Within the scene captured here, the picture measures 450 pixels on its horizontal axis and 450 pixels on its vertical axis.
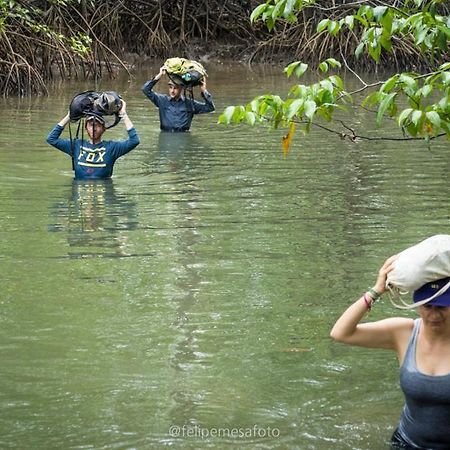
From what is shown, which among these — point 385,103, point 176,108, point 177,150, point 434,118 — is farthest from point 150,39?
point 434,118

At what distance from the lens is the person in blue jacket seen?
9.94 meters

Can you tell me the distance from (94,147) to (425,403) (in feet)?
21.7

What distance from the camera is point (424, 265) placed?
12.1ft

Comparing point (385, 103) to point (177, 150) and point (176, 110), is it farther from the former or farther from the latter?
point (176, 110)

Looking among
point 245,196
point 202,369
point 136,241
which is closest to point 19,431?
point 202,369

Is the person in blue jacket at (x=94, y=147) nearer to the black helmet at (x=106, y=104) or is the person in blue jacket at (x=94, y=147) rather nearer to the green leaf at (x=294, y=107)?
the black helmet at (x=106, y=104)

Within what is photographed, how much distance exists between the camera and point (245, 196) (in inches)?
375

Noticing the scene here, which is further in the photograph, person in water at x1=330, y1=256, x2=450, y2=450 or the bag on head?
the bag on head

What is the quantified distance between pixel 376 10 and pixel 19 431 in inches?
88.2

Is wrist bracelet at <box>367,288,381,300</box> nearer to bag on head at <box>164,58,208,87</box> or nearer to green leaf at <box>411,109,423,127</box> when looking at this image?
green leaf at <box>411,109,423,127</box>

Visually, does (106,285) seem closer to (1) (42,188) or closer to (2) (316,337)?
(2) (316,337)

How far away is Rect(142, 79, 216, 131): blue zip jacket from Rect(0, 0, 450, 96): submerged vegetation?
175 inches

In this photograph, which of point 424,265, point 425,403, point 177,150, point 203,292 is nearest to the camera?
point 424,265

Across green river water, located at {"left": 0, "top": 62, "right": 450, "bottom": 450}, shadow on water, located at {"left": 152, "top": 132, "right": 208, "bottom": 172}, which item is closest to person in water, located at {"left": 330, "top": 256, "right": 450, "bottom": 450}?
green river water, located at {"left": 0, "top": 62, "right": 450, "bottom": 450}
